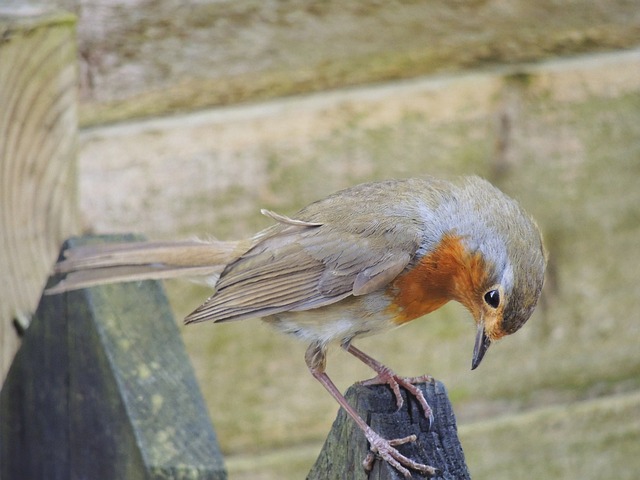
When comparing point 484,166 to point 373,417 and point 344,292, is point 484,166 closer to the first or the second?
point 344,292

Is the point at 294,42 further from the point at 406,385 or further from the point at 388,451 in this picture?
the point at 388,451

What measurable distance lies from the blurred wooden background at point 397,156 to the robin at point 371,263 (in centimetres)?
A: 28

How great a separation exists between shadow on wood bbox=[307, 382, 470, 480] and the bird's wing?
0.85m

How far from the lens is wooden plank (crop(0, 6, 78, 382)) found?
220 centimetres

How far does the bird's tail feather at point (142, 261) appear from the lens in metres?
2.11

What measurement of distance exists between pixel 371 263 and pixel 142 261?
0.61m

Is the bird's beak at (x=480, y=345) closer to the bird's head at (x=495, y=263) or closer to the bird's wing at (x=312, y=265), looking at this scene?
the bird's head at (x=495, y=263)

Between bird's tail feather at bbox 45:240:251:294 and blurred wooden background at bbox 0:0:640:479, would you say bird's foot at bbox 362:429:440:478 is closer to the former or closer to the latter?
bird's tail feather at bbox 45:240:251:294

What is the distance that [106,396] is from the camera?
1916 millimetres

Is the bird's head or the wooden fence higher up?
the wooden fence

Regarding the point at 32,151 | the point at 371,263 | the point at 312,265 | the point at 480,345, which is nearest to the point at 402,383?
the point at 480,345

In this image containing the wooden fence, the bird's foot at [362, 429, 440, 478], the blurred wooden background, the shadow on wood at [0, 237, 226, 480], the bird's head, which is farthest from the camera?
the blurred wooden background

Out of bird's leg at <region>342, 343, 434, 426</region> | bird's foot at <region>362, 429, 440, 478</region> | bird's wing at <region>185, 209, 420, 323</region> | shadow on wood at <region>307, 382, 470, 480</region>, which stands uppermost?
bird's foot at <region>362, 429, 440, 478</region>

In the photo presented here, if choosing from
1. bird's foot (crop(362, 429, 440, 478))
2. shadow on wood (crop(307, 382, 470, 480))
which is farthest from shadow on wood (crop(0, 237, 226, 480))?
bird's foot (crop(362, 429, 440, 478))
